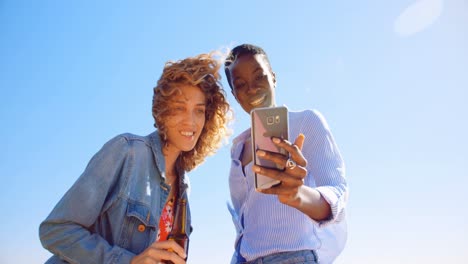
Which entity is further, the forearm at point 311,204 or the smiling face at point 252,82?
the smiling face at point 252,82

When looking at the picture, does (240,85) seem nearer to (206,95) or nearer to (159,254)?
(206,95)

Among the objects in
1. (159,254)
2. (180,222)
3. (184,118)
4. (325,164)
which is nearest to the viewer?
(159,254)

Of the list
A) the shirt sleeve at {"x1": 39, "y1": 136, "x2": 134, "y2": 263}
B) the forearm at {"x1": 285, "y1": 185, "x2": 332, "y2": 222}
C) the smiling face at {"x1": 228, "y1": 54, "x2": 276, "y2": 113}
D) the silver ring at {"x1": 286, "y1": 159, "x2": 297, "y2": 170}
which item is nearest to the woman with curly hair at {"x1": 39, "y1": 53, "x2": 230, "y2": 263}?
the shirt sleeve at {"x1": 39, "y1": 136, "x2": 134, "y2": 263}

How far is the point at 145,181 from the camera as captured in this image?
420 centimetres

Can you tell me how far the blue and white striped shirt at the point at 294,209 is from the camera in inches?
139

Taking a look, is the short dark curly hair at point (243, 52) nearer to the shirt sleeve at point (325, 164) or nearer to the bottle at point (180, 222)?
the shirt sleeve at point (325, 164)

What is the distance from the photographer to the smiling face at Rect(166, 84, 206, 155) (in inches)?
185

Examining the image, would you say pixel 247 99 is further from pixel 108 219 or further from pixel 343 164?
pixel 108 219

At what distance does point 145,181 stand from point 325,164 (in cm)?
197

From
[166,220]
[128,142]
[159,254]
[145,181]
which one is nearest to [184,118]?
[128,142]

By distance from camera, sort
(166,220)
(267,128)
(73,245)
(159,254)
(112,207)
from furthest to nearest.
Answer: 1. (166,220)
2. (112,207)
3. (73,245)
4. (159,254)
5. (267,128)

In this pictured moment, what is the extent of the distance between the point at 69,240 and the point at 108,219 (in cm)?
48

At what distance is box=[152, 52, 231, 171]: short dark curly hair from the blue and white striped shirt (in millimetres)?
1235

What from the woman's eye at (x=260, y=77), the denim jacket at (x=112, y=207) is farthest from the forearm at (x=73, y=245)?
the woman's eye at (x=260, y=77)
